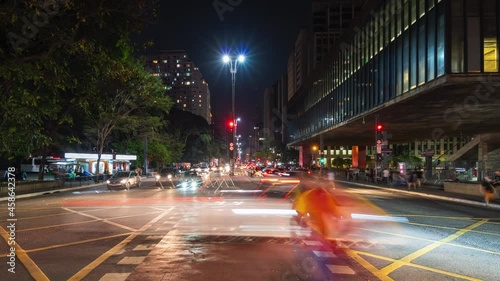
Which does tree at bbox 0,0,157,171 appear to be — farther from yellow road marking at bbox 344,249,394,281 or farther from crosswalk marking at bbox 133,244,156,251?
yellow road marking at bbox 344,249,394,281

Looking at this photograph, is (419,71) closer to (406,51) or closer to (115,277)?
(406,51)

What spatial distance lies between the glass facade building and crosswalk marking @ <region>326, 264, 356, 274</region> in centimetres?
2135

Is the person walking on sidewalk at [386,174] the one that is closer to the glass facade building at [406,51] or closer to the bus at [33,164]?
the glass facade building at [406,51]

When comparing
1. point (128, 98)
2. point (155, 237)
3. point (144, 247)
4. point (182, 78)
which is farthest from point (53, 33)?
point (182, 78)

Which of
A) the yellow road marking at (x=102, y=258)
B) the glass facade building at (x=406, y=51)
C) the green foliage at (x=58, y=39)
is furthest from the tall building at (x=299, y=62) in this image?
the yellow road marking at (x=102, y=258)

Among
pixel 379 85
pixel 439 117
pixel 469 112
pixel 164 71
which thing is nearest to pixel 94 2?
pixel 379 85

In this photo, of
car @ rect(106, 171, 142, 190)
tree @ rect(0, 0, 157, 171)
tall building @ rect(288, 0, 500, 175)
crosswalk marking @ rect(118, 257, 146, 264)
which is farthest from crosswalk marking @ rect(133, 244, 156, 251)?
car @ rect(106, 171, 142, 190)

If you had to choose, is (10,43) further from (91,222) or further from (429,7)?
(429,7)

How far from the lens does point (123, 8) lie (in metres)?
14.4

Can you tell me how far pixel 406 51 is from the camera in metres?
34.1

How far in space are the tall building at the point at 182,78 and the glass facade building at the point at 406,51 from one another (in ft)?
420

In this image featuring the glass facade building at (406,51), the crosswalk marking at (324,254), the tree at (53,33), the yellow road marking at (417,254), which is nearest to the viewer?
the yellow road marking at (417,254)

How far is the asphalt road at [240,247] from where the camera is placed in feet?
25.4

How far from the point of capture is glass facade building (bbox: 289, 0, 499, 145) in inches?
1032
